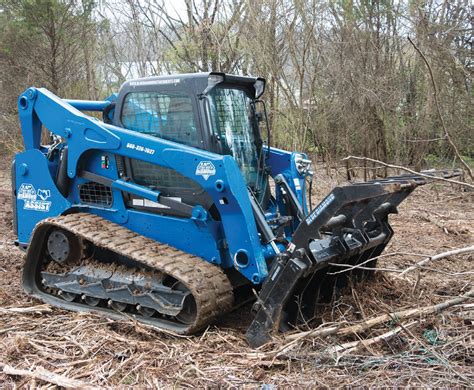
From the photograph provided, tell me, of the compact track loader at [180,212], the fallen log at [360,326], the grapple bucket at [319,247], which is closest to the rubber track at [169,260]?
the compact track loader at [180,212]

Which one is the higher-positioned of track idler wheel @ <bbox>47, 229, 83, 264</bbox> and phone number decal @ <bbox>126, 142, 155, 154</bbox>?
phone number decal @ <bbox>126, 142, 155, 154</bbox>

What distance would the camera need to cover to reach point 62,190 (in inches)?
227

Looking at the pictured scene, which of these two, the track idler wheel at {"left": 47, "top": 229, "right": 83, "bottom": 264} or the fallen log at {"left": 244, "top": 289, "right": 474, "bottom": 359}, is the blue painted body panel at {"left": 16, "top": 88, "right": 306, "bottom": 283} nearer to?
the track idler wheel at {"left": 47, "top": 229, "right": 83, "bottom": 264}

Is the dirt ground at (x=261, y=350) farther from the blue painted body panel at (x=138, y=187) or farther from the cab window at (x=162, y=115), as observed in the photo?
the cab window at (x=162, y=115)

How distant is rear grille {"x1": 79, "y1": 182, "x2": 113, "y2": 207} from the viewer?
18.2ft

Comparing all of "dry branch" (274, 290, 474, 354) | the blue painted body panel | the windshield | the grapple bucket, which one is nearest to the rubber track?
the blue painted body panel

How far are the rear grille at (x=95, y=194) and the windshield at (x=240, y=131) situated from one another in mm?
1280

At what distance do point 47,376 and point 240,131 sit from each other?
9.07 feet

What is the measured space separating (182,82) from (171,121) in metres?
0.38

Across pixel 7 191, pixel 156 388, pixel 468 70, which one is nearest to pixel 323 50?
pixel 468 70

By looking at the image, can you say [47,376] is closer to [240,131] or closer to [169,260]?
[169,260]

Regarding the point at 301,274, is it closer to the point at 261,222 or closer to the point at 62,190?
the point at 261,222

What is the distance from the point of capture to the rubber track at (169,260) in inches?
175

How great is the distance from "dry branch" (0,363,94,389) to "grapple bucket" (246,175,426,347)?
1290 millimetres
